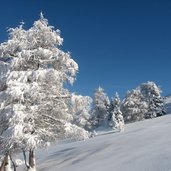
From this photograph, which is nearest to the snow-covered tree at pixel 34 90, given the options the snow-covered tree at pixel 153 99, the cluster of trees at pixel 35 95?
the cluster of trees at pixel 35 95

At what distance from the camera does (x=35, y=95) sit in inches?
760

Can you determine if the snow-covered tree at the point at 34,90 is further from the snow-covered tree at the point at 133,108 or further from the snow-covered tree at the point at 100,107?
the snow-covered tree at the point at 100,107

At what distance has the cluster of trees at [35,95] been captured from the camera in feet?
61.5

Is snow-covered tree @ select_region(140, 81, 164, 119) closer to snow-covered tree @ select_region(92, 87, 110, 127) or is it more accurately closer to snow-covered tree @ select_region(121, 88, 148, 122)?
snow-covered tree @ select_region(121, 88, 148, 122)

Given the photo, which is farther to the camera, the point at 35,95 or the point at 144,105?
the point at 144,105

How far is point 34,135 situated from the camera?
62.1ft

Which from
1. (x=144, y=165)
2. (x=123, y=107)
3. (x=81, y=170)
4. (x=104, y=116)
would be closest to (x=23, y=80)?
(x=81, y=170)

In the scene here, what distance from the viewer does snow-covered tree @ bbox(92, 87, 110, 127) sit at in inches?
3447

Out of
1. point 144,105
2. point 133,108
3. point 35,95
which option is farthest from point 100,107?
point 35,95

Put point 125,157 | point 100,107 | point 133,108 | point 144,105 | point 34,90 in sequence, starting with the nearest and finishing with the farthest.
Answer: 1. point 125,157
2. point 34,90
3. point 144,105
4. point 133,108
5. point 100,107

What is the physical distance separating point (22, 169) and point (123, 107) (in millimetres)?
56490

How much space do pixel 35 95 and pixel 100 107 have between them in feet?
229

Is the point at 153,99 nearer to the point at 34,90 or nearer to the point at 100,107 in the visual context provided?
the point at 100,107

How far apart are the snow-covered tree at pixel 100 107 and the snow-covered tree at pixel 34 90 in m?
65.5
